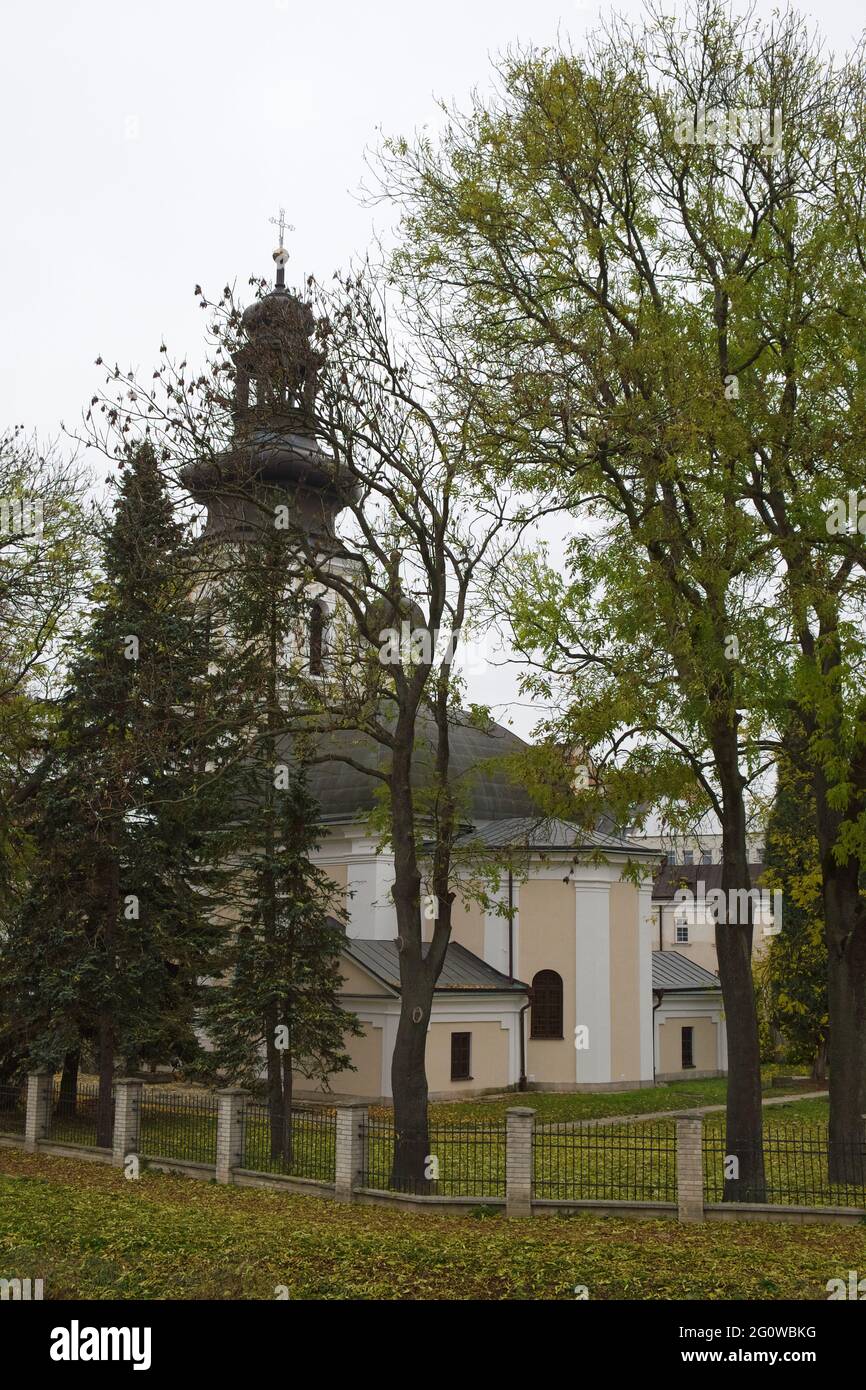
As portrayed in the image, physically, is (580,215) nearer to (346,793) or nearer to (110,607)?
(110,607)

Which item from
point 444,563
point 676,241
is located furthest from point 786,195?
point 444,563

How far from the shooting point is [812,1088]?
35500mm

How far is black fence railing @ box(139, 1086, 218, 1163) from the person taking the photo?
18.3 m

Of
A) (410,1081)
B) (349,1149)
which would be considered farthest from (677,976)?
(349,1149)

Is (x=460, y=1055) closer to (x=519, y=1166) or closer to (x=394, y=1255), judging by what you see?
(x=519, y=1166)

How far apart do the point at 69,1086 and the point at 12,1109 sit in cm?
145

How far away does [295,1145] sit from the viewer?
17.6m

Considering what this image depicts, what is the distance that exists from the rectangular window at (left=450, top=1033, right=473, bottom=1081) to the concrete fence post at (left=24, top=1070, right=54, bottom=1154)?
10691mm

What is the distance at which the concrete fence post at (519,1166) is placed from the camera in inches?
580

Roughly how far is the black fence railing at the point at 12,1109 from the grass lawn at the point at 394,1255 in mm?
8076

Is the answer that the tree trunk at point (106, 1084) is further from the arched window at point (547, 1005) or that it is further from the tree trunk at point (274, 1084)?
the arched window at point (547, 1005)

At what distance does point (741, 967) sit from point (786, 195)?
9.64m

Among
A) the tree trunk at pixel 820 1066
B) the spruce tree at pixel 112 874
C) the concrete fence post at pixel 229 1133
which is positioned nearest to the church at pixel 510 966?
the tree trunk at pixel 820 1066

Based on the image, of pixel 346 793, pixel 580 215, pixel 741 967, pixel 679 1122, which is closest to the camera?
pixel 679 1122
